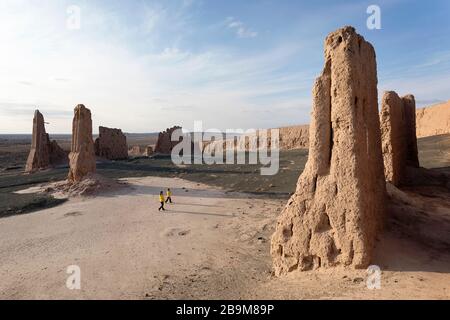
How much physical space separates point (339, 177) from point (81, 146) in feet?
62.5

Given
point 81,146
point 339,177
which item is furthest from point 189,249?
point 81,146

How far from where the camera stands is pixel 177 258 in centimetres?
1033

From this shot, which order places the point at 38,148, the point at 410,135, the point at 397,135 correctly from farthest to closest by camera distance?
the point at 38,148
the point at 410,135
the point at 397,135

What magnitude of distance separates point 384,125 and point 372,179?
4015mm

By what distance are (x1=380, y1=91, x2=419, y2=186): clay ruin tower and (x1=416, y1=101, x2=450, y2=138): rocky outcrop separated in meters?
22.9

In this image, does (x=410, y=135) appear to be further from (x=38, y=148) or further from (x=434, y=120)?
(x=38, y=148)

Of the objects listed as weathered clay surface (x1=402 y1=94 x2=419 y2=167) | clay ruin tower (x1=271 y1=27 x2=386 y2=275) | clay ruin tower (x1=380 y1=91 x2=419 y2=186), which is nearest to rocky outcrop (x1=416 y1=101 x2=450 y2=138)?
weathered clay surface (x1=402 y1=94 x2=419 y2=167)

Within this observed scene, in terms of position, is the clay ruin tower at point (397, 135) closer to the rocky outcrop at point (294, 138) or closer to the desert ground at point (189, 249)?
the desert ground at point (189, 249)

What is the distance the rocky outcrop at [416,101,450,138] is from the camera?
106 feet

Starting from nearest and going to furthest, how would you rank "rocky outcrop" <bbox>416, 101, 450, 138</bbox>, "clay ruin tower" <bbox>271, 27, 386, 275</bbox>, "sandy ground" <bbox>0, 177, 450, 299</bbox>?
"sandy ground" <bbox>0, 177, 450, 299</bbox>
"clay ruin tower" <bbox>271, 27, 386, 275</bbox>
"rocky outcrop" <bbox>416, 101, 450, 138</bbox>

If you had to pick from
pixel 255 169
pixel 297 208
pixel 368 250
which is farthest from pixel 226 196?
pixel 368 250

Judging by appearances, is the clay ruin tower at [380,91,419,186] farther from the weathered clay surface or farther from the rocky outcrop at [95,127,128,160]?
the rocky outcrop at [95,127,128,160]

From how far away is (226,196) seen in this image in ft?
63.3
